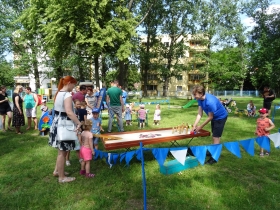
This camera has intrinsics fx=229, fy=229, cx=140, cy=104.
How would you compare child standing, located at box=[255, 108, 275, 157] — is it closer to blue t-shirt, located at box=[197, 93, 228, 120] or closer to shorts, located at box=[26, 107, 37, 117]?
blue t-shirt, located at box=[197, 93, 228, 120]

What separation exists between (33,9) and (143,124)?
53.3 ft

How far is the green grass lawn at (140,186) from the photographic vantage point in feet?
11.7

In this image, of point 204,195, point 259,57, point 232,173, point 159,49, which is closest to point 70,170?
point 204,195

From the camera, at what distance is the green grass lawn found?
3.57 m

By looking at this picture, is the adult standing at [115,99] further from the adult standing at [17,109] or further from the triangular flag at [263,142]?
the triangular flag at [263,142]

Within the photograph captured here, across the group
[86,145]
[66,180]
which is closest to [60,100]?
[86,145]

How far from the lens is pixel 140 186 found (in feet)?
13.6

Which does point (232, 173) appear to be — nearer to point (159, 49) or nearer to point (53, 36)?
point (53, 36)

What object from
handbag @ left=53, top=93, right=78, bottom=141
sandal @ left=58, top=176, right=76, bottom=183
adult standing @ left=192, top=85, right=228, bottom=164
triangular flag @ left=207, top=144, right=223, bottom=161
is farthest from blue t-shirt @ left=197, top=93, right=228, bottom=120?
sandal @ left=58, top=176, right=76, bottom=183

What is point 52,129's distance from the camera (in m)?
4.04

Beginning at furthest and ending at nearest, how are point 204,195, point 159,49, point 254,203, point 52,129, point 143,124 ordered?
point 159,49, point 143,124, point 52,129, point 204,195, point 254,203

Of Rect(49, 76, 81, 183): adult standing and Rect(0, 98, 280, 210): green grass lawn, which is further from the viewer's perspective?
Rect(49, 76, 81, 183): adult standing

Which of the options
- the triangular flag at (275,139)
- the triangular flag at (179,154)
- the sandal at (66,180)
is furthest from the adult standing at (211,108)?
the sandal at (66,180)

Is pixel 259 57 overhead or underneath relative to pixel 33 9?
underneath
